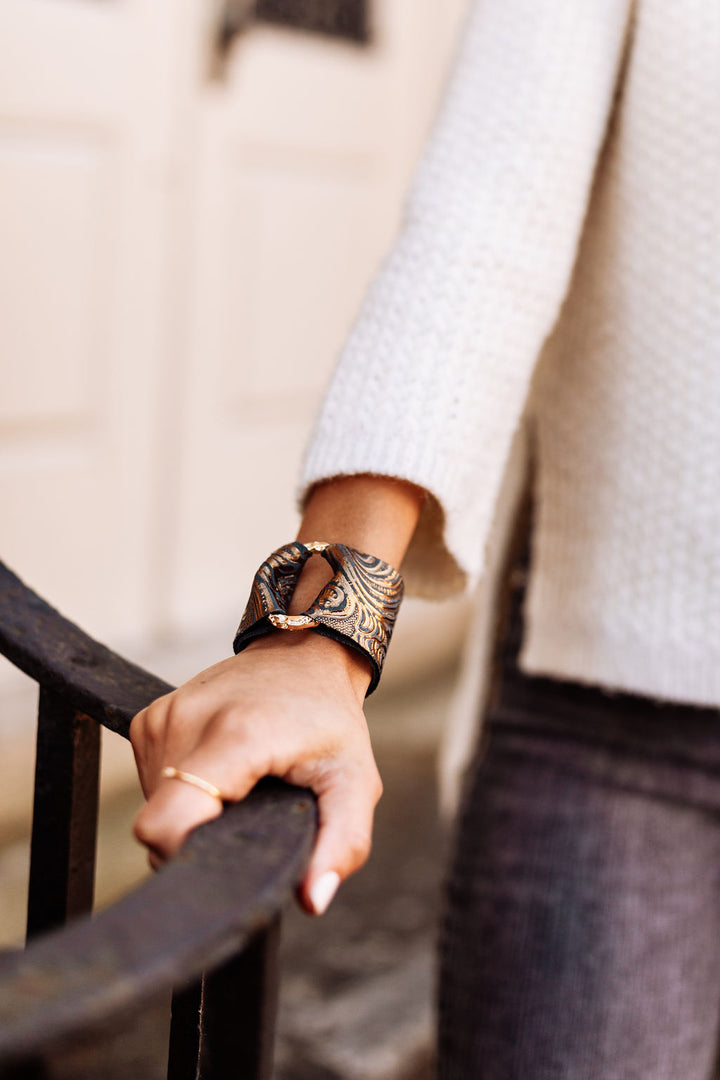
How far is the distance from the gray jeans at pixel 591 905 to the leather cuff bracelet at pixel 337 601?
31 cm

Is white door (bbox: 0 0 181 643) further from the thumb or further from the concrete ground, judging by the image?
the thumb

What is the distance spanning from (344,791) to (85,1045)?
0.14 metres

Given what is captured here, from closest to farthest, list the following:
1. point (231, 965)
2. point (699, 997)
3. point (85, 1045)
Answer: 1. point (85, 1045)
2. point (231, 965)
3. point (699, 997)

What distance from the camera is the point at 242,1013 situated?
1.29ft

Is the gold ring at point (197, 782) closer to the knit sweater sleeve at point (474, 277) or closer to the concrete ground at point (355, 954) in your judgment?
the knit sweater sleeve at point (474, 277)

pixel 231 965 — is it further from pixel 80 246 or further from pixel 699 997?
pixel 80 246

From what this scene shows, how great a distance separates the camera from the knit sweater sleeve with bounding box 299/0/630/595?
1.76 ft

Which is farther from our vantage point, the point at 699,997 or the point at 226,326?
the point at 226,326

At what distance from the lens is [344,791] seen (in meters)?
0.40

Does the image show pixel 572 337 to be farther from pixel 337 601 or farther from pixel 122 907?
pixel 122 907

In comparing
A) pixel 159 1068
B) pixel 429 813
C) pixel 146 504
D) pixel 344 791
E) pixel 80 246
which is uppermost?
pixel 344 791

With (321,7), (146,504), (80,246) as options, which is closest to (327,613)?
(80,246)

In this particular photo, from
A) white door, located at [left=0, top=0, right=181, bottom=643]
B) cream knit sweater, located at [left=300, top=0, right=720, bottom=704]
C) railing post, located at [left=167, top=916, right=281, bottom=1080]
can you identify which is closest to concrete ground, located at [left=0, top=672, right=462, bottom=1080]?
white door, located at [left=0, top=0, right=181, bottom=643]

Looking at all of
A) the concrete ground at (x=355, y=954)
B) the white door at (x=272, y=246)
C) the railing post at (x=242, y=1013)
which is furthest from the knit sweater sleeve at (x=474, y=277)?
the white door at (x=272, y=246)
